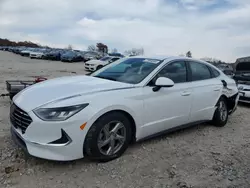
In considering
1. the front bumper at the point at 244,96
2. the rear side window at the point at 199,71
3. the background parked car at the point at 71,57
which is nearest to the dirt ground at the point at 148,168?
the rear side window at the point at 199,71

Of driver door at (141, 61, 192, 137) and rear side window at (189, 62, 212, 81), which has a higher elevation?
rear side window at (189, 62, 212, 81)

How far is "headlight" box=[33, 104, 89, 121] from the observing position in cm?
310

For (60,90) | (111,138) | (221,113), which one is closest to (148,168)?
(111,138)

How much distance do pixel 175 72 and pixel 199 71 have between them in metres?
0.75

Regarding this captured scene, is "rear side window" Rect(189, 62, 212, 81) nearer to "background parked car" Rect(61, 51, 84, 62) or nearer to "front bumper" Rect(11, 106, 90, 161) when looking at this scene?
"front bumper" Rect(11, 106, 90, 161)

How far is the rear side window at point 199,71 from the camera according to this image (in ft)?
16.0

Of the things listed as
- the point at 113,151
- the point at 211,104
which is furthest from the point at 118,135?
the point at 211,104

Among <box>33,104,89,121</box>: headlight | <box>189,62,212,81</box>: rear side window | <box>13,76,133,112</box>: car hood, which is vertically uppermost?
<box>189,62,212,81</box>: rear side window

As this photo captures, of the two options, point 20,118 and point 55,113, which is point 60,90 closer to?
point 55,113

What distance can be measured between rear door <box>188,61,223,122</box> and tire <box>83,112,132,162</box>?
1537 millimetres

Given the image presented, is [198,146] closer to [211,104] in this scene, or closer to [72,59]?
[211,104]

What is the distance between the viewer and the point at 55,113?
3123 millimetres

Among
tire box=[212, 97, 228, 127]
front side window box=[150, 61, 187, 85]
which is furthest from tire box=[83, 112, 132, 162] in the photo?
tire box=[212, 97, 228, 127]

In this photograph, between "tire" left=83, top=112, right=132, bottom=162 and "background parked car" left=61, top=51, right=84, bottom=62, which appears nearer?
"tire" left=83, top=112, right=132, bottom=162
